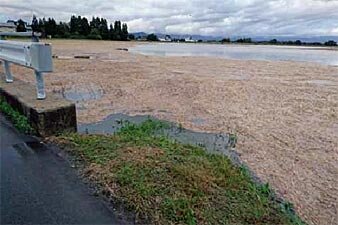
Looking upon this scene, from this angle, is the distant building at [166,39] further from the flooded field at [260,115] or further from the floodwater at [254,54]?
the flooded field at [260,115]

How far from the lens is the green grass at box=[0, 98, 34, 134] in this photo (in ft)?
15.5

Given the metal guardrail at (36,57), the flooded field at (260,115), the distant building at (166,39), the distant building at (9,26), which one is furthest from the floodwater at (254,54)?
the distant building at (166,39)

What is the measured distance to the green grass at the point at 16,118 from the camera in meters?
4.72

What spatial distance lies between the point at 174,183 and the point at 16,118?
2.80m

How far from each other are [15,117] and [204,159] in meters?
2.71

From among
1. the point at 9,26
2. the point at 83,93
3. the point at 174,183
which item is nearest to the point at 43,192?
the point at 174,183

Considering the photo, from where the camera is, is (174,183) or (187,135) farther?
(187,135)

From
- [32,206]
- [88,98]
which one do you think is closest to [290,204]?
[32,206]

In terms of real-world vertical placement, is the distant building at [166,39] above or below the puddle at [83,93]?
below

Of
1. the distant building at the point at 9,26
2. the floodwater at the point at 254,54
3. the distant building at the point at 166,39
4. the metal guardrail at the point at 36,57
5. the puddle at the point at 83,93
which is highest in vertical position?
the distant building at the point at 9,26

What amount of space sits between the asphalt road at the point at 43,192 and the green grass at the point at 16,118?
1.83ft

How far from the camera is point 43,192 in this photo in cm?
311

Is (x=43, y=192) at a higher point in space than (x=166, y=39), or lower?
higher

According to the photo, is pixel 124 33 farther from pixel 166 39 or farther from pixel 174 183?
pixel 174 183
